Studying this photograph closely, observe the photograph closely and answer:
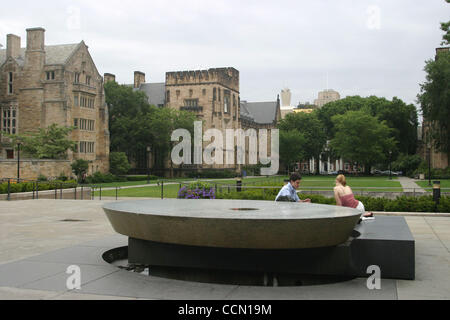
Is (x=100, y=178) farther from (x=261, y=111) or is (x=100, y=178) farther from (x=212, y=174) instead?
(x=261, y=111)

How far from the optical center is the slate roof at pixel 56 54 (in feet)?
182

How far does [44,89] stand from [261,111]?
6118cm

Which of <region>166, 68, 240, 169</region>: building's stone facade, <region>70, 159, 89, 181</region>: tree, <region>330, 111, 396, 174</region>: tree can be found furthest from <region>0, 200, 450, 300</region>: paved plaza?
<region>166, 68, 240, 169</region>: building's stone facade

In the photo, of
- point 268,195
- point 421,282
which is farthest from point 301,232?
point 268,195

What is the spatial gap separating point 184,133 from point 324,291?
212 ft

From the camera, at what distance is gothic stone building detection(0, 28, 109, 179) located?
177 ft

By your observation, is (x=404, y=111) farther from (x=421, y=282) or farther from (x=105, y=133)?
(x=421, y=282)

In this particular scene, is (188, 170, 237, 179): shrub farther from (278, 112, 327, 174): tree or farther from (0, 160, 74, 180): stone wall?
(0, 160, 74, 180): stone wall


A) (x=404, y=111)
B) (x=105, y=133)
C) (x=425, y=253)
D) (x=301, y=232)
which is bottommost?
(x=425, y=253)

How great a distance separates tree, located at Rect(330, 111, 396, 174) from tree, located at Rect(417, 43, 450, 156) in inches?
664

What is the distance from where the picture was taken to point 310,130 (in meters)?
89.2

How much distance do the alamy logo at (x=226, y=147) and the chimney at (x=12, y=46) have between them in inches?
927

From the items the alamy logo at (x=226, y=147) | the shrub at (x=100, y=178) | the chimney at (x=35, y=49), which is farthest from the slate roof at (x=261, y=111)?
the chimney at (x=35, y=49)
